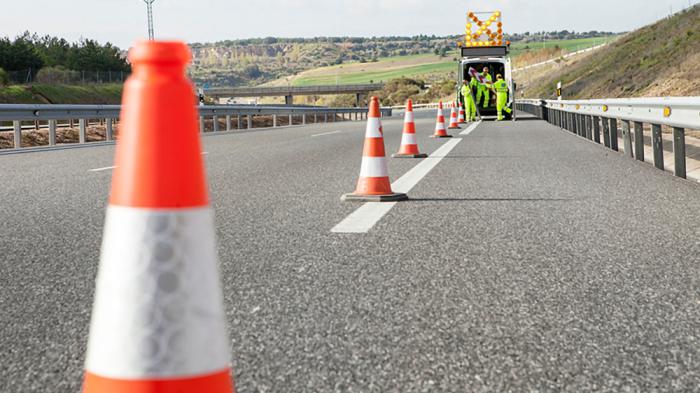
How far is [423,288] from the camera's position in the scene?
4.50 meters

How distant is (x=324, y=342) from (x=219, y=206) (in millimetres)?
4451

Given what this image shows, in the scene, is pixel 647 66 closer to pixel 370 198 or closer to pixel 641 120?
pixel 641 120

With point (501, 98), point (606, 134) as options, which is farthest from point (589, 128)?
point (501, 98)

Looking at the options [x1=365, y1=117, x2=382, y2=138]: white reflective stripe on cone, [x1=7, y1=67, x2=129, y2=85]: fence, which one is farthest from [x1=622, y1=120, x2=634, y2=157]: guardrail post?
[x1=7, y1=67, x2=129, y2=85]: fence

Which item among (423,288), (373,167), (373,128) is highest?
(373,128)

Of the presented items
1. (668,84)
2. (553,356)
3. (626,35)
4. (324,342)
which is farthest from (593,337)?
(626,35)

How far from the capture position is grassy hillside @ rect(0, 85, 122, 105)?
58781 mm

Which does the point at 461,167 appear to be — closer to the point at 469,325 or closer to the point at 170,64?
the point at 469,325

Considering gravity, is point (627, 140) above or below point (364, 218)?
above

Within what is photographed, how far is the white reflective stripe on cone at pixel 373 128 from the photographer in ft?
26.9

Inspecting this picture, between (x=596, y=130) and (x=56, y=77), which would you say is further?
(x=56, y=77)

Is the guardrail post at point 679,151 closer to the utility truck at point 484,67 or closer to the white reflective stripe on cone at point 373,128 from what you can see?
the white reflective stripe on cone at point 373,128

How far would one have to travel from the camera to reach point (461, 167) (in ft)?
37.9

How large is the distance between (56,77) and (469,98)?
45.1 meters
